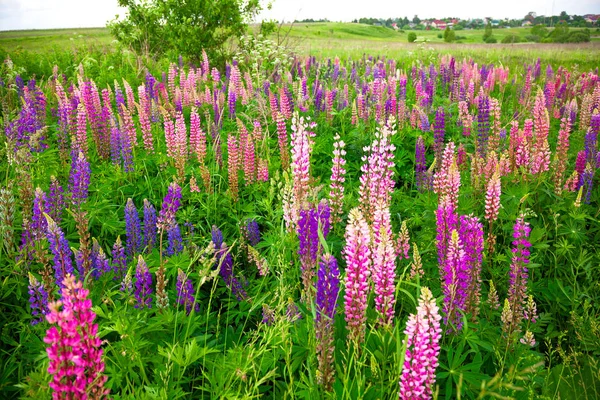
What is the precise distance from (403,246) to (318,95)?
414 centimetres

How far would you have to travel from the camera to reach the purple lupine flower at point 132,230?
3309 millimetres

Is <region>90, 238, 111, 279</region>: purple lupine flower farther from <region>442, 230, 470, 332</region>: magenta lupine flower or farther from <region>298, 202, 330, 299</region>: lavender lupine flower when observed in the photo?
<region>442, 230, 470, 332</region>: magenta lupine flower

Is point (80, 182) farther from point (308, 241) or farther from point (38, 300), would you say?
point (308, 241)

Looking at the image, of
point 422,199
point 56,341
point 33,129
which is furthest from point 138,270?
point 33,129

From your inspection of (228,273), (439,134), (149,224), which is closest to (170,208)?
(149,224)

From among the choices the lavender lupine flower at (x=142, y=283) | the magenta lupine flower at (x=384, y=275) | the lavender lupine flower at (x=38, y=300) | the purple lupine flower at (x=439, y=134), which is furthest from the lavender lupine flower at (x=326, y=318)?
the purple lupine flower at (x=439, y=134)

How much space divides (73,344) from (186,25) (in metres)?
8.92

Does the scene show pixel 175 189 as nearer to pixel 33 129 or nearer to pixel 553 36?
pixel 33 129

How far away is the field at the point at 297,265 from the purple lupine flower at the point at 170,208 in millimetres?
17

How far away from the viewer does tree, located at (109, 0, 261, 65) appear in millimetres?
9211

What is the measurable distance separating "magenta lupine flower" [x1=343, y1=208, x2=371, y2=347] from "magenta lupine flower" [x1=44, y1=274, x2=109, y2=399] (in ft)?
3.70

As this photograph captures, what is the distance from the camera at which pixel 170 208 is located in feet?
11.3

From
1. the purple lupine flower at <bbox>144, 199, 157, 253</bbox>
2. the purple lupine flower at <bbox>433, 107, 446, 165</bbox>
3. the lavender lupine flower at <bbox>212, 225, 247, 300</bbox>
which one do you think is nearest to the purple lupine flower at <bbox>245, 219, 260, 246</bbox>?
the lavender lupine flower at <bbox>212, 225, 247, 300</bbox>

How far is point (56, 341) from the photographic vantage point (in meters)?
1.46
